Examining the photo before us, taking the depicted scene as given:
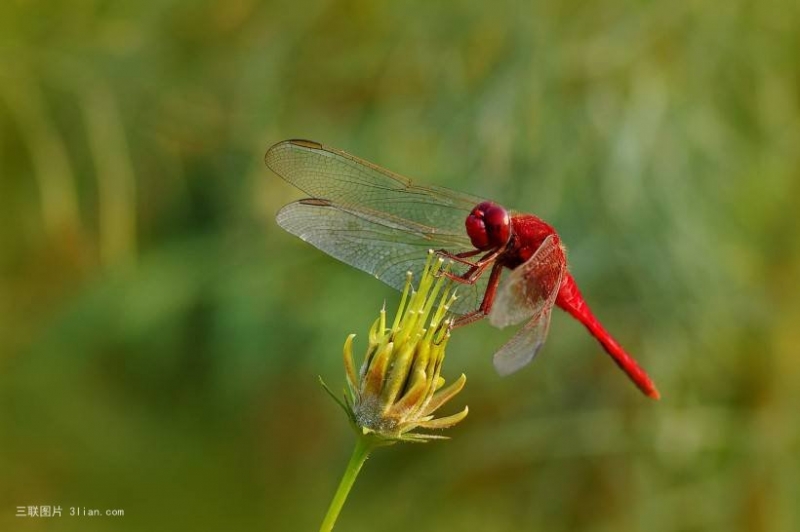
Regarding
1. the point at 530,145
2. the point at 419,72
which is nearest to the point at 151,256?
the point at 419,72

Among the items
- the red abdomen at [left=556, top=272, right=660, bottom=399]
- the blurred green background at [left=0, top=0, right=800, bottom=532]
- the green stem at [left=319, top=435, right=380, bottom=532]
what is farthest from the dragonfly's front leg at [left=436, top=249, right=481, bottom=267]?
the blurred green background at [left=0, top=0, right=800, bottom=532]

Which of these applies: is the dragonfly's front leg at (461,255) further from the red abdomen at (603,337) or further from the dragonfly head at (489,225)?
the red abdomen at (603,337)

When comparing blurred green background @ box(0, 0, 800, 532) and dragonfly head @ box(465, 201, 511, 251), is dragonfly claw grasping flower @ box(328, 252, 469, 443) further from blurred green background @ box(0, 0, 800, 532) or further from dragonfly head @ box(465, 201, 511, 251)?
blurred green background @ box(0, 0, 800, 532)

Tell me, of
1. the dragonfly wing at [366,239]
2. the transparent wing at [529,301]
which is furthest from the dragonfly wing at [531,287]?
the dragonfly wing at [366,239]

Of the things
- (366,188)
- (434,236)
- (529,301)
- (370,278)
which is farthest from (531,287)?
(370,278)

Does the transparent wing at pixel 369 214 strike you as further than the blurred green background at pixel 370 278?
No

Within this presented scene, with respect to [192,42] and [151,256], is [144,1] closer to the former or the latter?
[192,42]

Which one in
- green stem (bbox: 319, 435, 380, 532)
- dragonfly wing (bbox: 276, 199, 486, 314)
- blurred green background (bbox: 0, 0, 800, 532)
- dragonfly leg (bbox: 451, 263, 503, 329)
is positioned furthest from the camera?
blurred green background (bbox: 0, 0, 800, 532)
